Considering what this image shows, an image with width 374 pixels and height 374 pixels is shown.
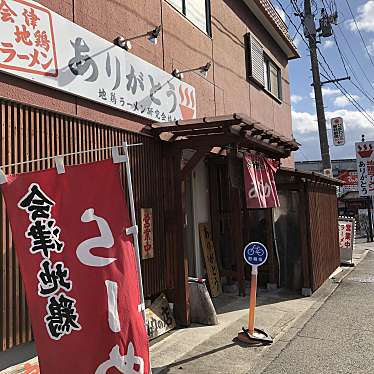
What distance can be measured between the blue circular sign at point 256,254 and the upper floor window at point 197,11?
17.3 feet

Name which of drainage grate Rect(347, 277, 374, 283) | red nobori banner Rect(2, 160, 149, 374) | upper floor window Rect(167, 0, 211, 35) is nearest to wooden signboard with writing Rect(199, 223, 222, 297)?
drainage grate Rect(347, 277, 374, 283)

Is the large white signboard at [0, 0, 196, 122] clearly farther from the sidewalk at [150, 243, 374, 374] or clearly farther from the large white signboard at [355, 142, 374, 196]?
the large white signboard at [355, 142, 374, 196]

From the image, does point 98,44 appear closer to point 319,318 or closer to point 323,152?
point 319,318

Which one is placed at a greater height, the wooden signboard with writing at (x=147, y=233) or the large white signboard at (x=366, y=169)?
the large white signboard at (x=366, y=169)

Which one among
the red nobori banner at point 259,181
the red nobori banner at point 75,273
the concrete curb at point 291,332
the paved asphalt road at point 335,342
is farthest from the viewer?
the red nobori banner at point 259,181

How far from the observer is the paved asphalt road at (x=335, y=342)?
220 inches

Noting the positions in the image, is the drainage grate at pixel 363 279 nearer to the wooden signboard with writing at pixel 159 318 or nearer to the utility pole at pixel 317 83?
the utility pole at pixel 317 83

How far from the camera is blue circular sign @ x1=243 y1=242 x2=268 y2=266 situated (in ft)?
21.9

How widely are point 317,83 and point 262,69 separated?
5.94 metres

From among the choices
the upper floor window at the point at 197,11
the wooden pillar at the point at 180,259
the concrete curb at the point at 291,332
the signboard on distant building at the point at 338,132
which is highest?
the upper floor window at the point at 197,11

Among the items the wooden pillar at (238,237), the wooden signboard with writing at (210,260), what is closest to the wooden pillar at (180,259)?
the wooden pillar at (238,237)

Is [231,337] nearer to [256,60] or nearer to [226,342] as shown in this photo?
[226,342]

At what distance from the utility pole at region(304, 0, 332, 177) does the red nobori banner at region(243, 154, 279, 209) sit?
359 inches

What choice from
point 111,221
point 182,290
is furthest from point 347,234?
point 111,221
